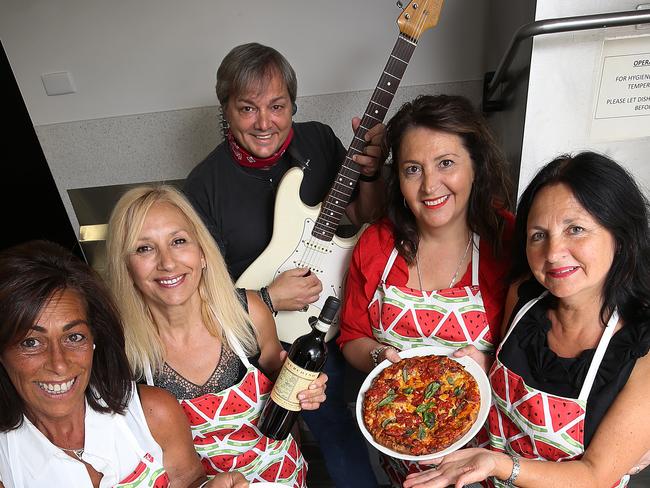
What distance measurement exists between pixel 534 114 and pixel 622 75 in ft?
0.94

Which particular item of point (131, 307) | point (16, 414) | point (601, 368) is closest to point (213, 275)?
point (131, 307)

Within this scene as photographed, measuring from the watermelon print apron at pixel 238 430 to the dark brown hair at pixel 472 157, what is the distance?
634 millimetres

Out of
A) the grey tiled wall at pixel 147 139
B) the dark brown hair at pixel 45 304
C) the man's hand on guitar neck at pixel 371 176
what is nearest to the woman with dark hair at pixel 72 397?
the dark brown hair at pixel 45 304

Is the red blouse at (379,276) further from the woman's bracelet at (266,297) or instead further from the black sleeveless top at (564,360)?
the woman's bracelet at (266,297)

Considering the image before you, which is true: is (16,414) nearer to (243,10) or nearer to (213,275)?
(213,275)

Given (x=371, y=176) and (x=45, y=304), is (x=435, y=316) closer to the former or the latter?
(x=371, y=176)

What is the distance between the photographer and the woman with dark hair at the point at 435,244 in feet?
4.72

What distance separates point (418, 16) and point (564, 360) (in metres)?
1.20

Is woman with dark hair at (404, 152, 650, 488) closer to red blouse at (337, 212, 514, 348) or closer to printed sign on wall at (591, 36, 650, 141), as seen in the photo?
red blouse at (337, 212, 514, 348)

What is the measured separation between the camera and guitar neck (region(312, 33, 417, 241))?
175cm

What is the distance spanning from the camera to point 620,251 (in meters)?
1.18

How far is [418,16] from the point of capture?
170 centimetres

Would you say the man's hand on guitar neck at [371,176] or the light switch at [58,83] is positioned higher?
the light switch at [58,83]

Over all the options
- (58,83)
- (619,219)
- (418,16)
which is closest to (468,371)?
(619,219)
